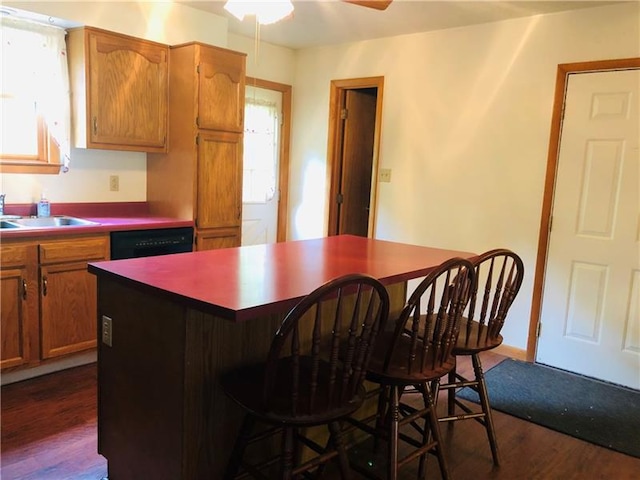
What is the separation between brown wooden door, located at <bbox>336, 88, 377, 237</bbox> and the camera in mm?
4680

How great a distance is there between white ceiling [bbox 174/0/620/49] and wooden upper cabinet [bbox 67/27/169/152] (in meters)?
0.54

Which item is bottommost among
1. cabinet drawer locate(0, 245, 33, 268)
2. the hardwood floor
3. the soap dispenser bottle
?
the hardwood floor

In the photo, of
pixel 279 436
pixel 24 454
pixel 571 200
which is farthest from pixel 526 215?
pixel 24 454

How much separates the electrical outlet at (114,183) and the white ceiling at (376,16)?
4.24 ft

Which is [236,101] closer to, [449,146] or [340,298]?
[449,146]

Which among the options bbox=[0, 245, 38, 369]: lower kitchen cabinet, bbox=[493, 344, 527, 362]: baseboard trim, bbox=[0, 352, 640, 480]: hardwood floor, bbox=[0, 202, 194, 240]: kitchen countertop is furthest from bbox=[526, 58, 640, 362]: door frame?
bbox=[0, 245, 38, 369]: lower kitchen cabinet

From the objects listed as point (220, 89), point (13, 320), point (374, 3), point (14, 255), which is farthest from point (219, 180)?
point (374, 3)

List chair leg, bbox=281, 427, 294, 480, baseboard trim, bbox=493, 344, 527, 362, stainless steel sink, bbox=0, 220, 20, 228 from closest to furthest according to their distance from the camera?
1. chair leg, bbox=281, 427, 294, 480
2. stainless steel sink, bbox=0, 220, 20, 228
3. baseboard trim, bbox=493, 344, 527, 362

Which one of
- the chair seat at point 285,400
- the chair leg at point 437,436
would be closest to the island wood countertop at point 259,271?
the chair seat at point 285,400

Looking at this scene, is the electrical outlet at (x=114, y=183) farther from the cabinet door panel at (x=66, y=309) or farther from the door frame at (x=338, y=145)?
the door frame at (x=338, y=145)

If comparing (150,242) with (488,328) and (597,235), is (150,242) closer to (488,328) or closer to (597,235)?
(488,328)

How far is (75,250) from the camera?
2883 mm

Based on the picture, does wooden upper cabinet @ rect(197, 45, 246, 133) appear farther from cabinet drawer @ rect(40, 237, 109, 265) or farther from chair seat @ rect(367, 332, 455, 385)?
chair seat @ rect(367, 332, 455, 385)

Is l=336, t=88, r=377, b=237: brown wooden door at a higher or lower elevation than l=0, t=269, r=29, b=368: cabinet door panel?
higher
